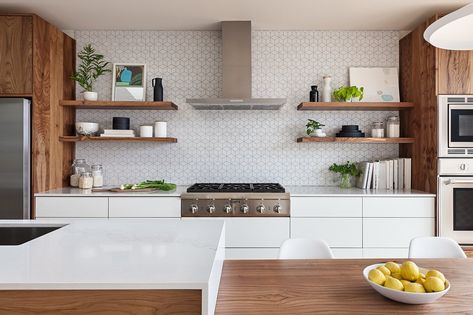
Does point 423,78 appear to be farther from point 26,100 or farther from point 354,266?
point 26,100

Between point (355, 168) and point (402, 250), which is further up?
point (355, 168)

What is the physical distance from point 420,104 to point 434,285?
2675mm

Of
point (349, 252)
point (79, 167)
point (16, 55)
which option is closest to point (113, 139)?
point (79, 167)

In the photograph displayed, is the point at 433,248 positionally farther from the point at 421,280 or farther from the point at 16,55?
the point at 16,55

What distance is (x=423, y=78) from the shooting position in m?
3.53

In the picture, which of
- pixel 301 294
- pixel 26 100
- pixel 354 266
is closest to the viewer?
pixel 301 294

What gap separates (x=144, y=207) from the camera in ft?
10.9

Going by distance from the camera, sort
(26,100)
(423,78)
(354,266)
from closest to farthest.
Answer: (354,266) → (26,100) → (423,78)

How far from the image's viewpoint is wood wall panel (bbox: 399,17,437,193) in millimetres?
3389

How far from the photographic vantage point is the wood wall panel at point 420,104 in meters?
3.39

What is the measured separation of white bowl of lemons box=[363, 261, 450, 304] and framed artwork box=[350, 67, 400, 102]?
2821mm

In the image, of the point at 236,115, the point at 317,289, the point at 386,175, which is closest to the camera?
the point at 317,289

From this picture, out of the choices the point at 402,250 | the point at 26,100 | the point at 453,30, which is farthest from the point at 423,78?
the point at 26,100

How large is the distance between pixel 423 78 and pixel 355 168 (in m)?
1.07
